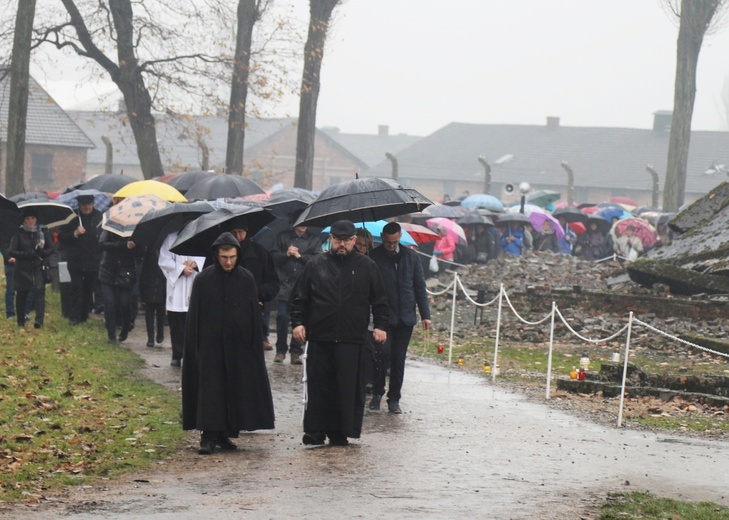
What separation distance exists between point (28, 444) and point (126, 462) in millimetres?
986

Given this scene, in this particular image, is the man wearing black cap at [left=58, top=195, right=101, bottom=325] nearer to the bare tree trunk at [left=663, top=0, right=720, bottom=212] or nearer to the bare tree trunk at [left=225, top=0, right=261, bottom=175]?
the bare tree trunk at [left=225, top=0, right=261, bottom=175]

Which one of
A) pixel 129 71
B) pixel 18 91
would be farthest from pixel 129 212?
pixel 129 71

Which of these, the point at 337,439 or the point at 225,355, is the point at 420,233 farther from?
the point at 225,355

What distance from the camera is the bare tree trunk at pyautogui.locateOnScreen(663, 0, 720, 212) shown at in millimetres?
39719

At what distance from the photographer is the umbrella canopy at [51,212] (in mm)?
18047

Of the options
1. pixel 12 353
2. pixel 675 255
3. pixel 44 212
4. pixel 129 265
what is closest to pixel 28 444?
pixel 12 353

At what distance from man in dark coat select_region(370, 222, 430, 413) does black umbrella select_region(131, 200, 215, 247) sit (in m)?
3.06

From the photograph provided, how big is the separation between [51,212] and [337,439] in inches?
348

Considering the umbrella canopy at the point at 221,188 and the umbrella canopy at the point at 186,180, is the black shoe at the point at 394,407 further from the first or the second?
the umbrella canopy at the point at 186,180

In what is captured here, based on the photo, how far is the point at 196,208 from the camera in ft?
49.4

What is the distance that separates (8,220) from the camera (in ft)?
57.3

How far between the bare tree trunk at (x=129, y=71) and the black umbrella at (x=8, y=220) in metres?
12.3

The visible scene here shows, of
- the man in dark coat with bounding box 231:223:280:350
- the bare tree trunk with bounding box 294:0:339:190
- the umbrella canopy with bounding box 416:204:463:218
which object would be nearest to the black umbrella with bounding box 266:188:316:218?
the man in dark coat with bounding box 231:223:280:350

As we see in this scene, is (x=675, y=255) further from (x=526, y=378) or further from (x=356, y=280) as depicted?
(x=356, y=280)
